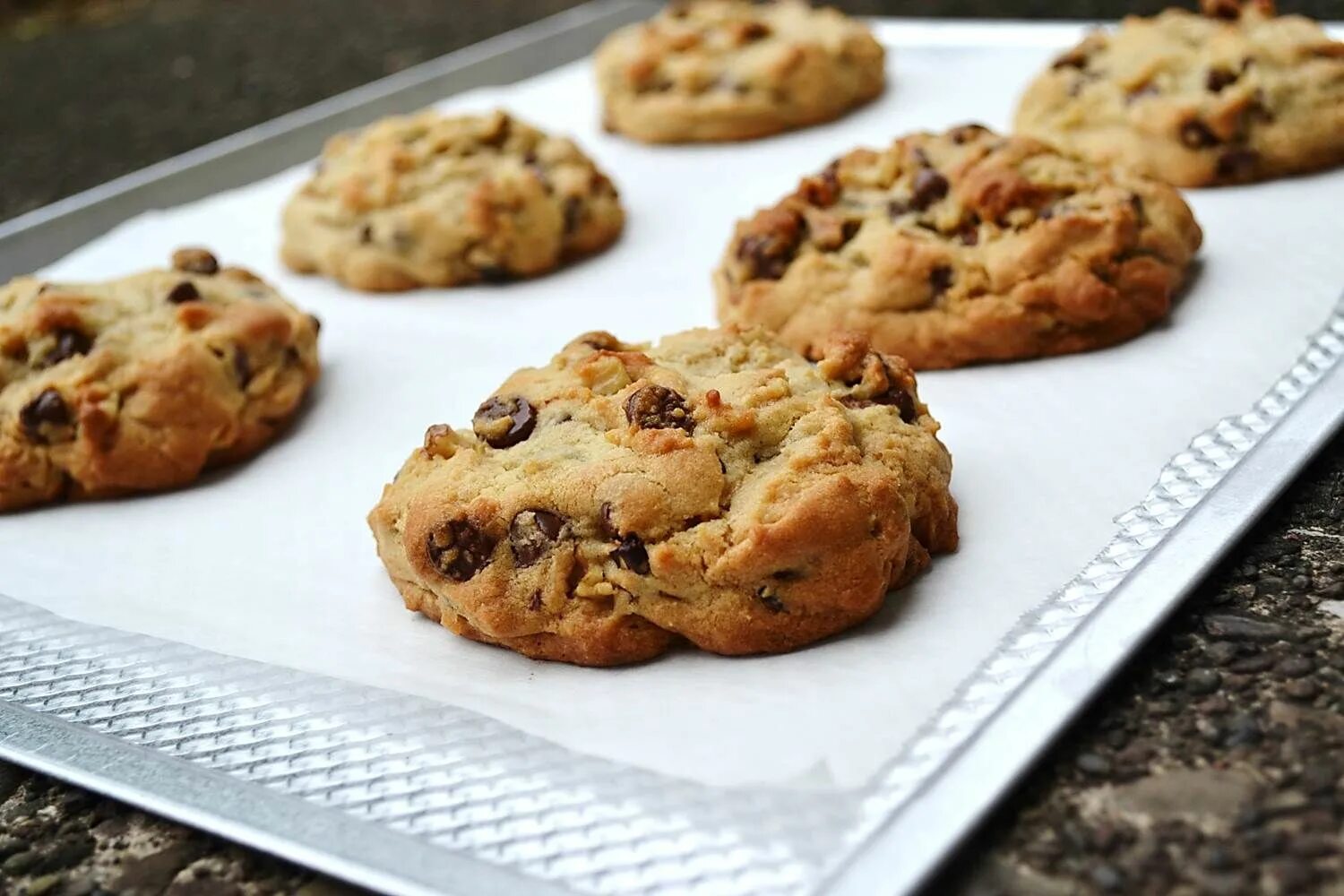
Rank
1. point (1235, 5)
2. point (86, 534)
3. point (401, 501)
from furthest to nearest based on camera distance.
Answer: point (1235, 5) → point (86, 534) → point (401, 501)

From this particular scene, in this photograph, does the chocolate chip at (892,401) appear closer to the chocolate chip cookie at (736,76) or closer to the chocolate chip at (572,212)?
the chocolate chip at (572,212)

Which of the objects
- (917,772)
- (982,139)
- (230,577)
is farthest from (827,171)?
(917,772)

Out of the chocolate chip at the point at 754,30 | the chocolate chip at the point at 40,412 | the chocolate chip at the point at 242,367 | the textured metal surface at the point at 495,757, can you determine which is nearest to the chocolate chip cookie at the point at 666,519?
the textured metal surface at the point at 495,757

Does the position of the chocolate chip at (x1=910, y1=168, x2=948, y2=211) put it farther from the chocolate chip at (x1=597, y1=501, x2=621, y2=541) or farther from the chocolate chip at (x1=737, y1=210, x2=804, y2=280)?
the chocolate chip at (x1=597, y1=501, x2=621, y2=541)

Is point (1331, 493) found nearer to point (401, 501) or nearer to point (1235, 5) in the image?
point (401, 501)

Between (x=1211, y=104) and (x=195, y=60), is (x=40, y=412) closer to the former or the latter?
(x=1211, y=104)

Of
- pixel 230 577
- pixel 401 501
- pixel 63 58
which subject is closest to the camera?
pixel 401 501
